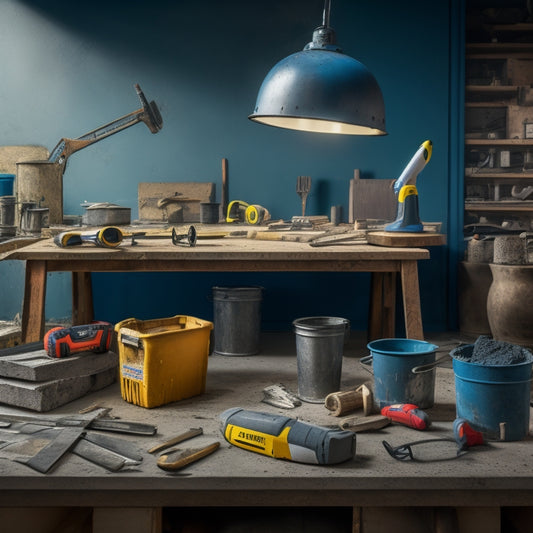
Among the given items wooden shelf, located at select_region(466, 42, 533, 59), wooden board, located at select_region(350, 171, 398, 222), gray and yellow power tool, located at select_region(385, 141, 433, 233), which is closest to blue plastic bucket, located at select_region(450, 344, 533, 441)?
gray and yellow power tool, located at select_region(385, 141, 433, 233)

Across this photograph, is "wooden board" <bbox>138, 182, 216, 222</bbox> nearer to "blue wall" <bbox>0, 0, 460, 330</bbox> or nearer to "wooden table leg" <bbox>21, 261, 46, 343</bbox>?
"blue wall" <bbox>0, 0, 460, 330</bbox>

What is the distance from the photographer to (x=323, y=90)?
2.37m

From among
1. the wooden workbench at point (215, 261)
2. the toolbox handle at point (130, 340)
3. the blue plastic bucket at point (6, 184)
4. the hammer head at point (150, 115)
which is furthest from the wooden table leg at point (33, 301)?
the hammer head at point (150, 115)

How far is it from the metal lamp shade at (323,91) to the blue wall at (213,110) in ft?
6.83

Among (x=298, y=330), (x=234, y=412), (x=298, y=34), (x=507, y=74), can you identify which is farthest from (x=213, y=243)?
(x=507, y=74)

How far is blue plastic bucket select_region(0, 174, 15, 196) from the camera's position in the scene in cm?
399

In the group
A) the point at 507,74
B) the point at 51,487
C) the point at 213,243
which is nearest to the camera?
the point at 51,487

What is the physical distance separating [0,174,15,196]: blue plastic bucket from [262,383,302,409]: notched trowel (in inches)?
95.0

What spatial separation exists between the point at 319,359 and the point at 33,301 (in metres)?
1.34

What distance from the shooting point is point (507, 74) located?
4789 millimetres

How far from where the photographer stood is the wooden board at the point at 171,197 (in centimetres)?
441

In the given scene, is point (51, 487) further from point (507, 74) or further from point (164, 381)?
point (507, 74)

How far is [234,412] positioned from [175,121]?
9.82 ft

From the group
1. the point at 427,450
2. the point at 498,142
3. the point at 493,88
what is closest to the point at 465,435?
the point at 427,450
